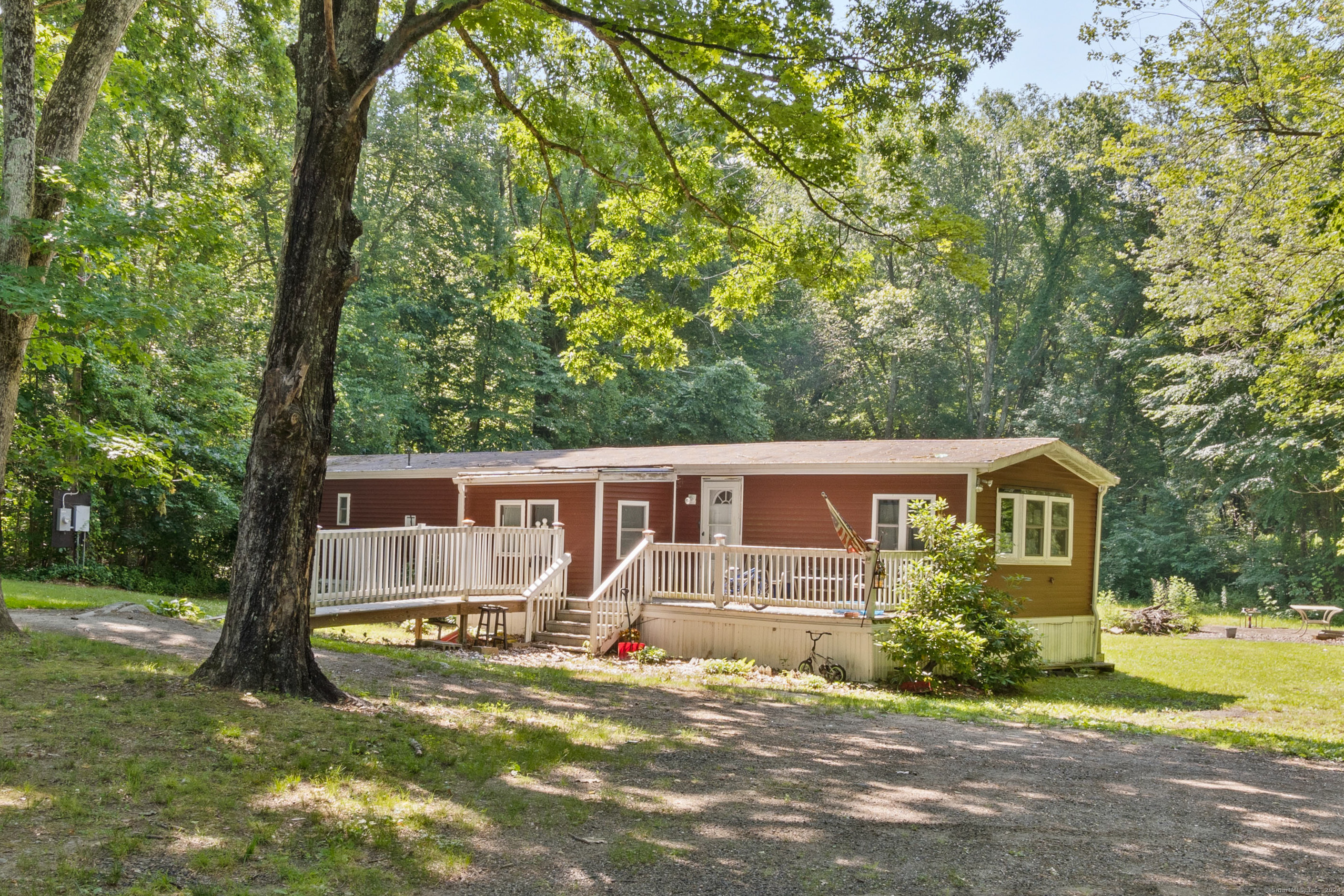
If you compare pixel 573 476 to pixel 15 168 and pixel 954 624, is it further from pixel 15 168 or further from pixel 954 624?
pixel 15 168

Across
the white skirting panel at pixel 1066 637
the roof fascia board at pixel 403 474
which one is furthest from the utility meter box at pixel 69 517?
the white skirting panel at pixel 1066 637

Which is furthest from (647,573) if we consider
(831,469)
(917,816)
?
(917,816)

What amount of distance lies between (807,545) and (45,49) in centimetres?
1289

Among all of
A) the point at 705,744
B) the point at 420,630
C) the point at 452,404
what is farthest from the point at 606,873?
the point at 452,404

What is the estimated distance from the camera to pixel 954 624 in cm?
1302

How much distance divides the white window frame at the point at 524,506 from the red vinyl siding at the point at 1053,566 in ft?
27.3

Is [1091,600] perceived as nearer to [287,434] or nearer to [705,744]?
[705,744]

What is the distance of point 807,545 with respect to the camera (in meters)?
16.8

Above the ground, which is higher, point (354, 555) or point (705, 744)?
point (354, 555)

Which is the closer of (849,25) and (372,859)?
(372,859)

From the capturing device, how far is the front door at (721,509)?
57.9 ft

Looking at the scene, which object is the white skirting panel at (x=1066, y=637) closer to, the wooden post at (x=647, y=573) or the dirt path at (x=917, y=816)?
the wooden post at (x=647, y=573)

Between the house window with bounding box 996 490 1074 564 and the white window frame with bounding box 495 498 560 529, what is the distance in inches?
331

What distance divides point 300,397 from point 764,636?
8.96m
